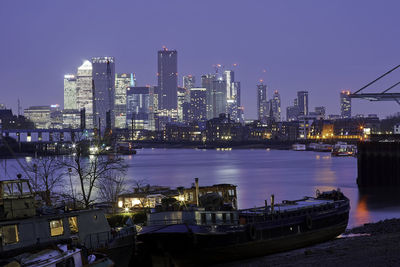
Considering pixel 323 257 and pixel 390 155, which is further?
pixel 390 155

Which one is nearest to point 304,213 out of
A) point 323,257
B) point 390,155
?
point 323,257

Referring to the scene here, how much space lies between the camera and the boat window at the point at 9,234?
58.5ft

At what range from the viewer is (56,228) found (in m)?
19.2

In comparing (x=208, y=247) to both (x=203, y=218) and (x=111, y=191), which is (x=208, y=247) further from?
(x=111, y=191)

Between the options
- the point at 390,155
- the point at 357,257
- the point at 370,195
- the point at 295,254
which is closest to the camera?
the point at 357,257

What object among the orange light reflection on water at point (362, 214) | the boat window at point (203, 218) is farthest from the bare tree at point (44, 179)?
the orange light reflection on water at point (362, 214)

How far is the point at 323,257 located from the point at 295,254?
9.99 feet

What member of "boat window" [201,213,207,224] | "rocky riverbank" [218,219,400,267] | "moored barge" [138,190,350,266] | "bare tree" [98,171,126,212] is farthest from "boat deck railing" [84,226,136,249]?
"bare tree" [98,171,126,212]

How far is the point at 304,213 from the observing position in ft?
98.4

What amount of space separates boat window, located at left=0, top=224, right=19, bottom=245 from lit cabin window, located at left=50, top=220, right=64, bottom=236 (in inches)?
47.1

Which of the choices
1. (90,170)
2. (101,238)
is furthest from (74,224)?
(90,170)

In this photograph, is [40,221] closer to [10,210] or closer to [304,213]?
[10,210]

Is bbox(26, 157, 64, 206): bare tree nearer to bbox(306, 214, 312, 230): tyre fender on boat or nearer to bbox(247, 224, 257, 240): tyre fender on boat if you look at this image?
bbox(247, 224, 257, 240): tyre fender on boat

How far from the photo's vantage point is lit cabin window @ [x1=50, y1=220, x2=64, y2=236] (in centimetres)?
1906
